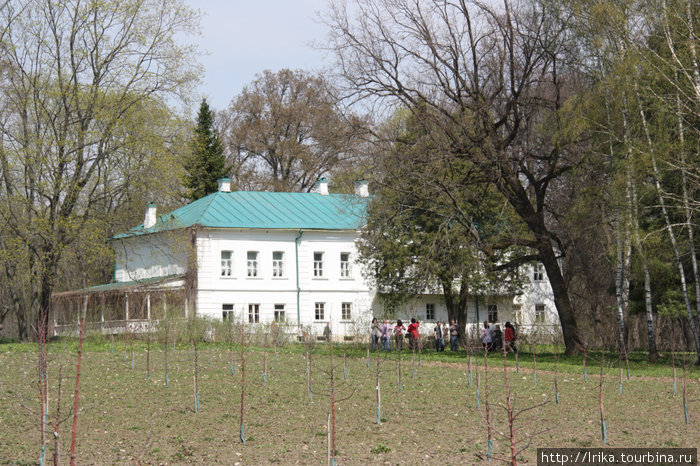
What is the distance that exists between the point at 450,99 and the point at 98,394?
1628 centimetres

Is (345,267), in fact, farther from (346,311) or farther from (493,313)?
(493,313)

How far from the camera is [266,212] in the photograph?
48.7 meters

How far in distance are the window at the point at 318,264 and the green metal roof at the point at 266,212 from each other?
180cm

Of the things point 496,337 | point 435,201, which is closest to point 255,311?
point 496,337

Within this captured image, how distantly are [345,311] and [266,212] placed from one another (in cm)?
758

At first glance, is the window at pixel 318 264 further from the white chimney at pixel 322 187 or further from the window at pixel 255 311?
the white chimney at pixel 322 187

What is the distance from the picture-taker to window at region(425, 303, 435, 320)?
5153 cm

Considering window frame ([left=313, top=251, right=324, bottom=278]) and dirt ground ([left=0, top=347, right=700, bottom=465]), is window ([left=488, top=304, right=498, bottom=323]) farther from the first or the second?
dirt ground ([left=0, top=347, right=700, bottom=465])

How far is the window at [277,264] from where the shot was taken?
4827 centimetres

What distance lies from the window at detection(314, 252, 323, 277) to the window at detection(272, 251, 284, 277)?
2.16m

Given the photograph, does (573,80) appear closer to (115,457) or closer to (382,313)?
(115,457)

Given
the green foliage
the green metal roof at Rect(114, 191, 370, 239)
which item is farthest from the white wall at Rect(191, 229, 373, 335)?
the green foliage

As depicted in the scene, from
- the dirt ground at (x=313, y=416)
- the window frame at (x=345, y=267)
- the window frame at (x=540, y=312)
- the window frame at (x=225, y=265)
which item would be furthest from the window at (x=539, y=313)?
the dirt ground at (x=313, y=416)

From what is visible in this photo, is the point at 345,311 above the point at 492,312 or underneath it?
above
